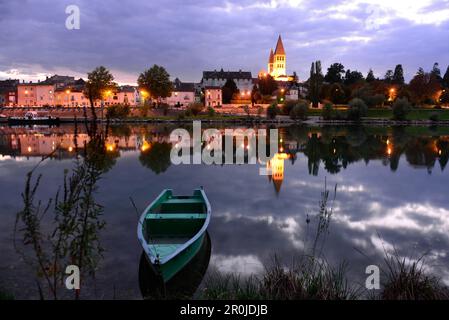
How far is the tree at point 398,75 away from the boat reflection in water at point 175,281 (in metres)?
174

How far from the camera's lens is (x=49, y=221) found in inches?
635

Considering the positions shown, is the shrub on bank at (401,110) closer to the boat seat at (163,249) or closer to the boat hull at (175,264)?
the boat hull at (175,264)

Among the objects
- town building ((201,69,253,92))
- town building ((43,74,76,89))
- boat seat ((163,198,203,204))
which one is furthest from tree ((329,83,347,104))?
boat seat ((163,198,203,204))

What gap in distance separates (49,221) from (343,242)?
1155cm

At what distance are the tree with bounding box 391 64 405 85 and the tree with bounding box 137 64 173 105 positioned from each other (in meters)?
96.7

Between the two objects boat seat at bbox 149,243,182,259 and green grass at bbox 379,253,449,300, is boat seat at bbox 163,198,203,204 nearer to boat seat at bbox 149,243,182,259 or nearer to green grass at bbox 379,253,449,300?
boat seat at bbox 149,243,182,259

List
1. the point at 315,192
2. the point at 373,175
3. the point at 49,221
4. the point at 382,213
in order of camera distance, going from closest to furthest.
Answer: the point at 49,221 → the point at 382,213 → the point at 315,192 → the point at 373,175

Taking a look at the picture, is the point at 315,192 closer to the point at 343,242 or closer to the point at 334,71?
the point at 343,242

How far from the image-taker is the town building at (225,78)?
173 m

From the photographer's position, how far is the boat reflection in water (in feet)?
31.9

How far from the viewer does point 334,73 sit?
15562 centimetres

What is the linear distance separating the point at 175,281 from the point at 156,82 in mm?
124242

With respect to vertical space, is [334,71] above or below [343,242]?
above
